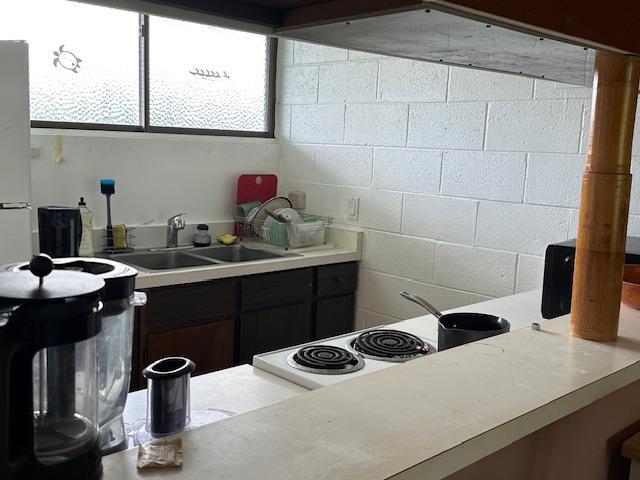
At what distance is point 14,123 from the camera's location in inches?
90.7

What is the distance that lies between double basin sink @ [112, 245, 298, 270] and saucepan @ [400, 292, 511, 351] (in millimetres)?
1743

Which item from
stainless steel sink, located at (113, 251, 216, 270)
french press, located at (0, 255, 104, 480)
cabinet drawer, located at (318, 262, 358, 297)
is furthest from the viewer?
cabinet drawer, located at (318, 262, 358, 297)

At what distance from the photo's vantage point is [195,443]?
2.80ft

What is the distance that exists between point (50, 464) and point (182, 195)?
118 inches

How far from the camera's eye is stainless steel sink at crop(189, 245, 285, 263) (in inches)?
139

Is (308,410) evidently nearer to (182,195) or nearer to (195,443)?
(195,443)

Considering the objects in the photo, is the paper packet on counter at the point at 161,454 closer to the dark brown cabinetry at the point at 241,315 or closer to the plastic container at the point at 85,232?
the dark brown cabinetry at the point at 241,315

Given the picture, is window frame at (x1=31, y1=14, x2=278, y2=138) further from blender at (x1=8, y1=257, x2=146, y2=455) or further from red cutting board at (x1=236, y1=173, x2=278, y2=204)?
blender at (x1=8, y1=257, x2=146, y2=455)

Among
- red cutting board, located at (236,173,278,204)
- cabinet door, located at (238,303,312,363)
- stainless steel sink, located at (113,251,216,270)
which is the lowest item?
cabinet door, located at (238,303,312,363)

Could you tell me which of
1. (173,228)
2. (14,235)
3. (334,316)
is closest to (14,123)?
(14,235)

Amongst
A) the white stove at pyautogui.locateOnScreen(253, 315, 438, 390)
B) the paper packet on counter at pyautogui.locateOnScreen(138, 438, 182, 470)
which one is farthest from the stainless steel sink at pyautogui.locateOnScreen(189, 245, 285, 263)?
the paper packet on counter at pyautogui.locateOnScreen(138, 438, 182, 470)

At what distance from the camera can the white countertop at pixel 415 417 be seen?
0.81 meters

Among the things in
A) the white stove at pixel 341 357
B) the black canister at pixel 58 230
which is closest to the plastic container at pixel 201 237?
the black canister at pixel 58 230

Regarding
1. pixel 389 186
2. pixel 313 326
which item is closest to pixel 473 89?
pixel 389 186
